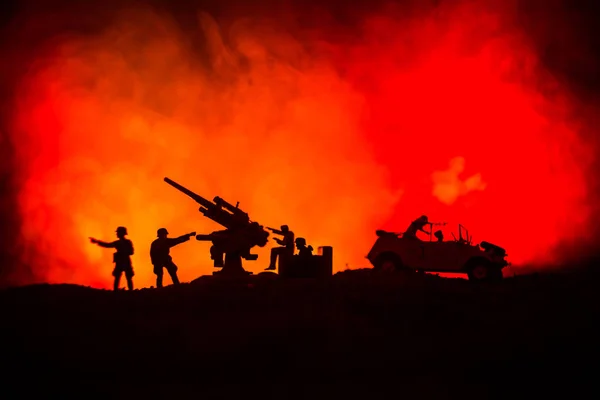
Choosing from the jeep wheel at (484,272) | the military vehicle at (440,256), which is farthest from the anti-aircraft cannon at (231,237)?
the jeep wheel at (484,272)

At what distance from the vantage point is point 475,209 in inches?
1227

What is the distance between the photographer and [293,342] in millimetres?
9992

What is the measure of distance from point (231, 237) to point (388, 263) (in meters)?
6.12

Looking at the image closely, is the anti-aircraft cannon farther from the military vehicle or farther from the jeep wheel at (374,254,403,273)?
the military vehicle

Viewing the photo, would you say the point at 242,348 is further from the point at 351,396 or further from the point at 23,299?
the point at 23,299

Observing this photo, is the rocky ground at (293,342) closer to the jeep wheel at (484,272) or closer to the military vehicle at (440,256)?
the jeep wheel at (484,272)

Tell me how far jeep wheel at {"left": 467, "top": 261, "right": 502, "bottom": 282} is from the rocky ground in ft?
14.2

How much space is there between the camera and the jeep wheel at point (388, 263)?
18.9 meters

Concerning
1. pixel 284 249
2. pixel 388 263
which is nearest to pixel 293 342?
pixel 284 249

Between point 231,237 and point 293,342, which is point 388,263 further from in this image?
point 293,342

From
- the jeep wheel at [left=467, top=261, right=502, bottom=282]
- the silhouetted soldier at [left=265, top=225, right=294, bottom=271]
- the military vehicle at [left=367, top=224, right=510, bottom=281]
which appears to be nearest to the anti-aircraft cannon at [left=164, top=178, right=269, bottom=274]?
the silhouetted soldier at [left=265, top=225, right=294, bottom=271]

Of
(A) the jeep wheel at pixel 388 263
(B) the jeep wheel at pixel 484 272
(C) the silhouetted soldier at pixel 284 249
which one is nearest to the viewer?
(C) the silhouetted soldier at pixel 284 249

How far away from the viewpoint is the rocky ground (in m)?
8.62

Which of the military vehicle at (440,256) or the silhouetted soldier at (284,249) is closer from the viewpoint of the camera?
the silhouetted soldier at (284,249)
